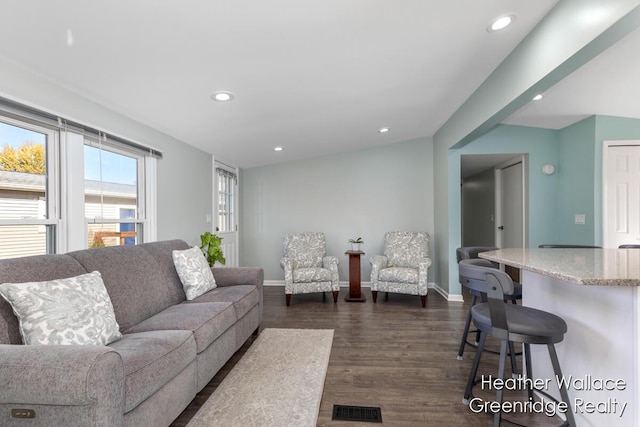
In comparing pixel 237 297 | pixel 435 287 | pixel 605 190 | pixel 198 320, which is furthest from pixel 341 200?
pixel 198 320

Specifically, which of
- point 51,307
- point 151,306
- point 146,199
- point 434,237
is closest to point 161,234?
point 146,199

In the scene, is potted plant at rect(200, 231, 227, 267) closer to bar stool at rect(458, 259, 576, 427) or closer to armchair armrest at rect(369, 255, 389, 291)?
armchair armrest at rect(369, 255, 389, 291)

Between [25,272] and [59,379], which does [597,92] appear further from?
[25,272]

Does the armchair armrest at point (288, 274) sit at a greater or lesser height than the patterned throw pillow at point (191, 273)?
lesser

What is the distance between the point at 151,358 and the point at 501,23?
2.81 metres

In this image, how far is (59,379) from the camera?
113cm

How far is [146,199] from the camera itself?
3.14 m

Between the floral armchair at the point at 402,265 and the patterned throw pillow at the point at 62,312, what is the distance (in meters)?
3.28

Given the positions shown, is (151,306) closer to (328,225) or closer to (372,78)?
(372,78)

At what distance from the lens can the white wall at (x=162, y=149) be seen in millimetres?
1893

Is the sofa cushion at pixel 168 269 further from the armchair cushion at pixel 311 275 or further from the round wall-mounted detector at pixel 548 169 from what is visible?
the round wall-mounted detector at pixel 548 169

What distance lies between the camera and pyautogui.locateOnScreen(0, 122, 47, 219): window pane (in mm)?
1922

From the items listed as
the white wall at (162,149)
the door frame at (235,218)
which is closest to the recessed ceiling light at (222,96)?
the white wall at (162,149)

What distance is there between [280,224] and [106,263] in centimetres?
347
